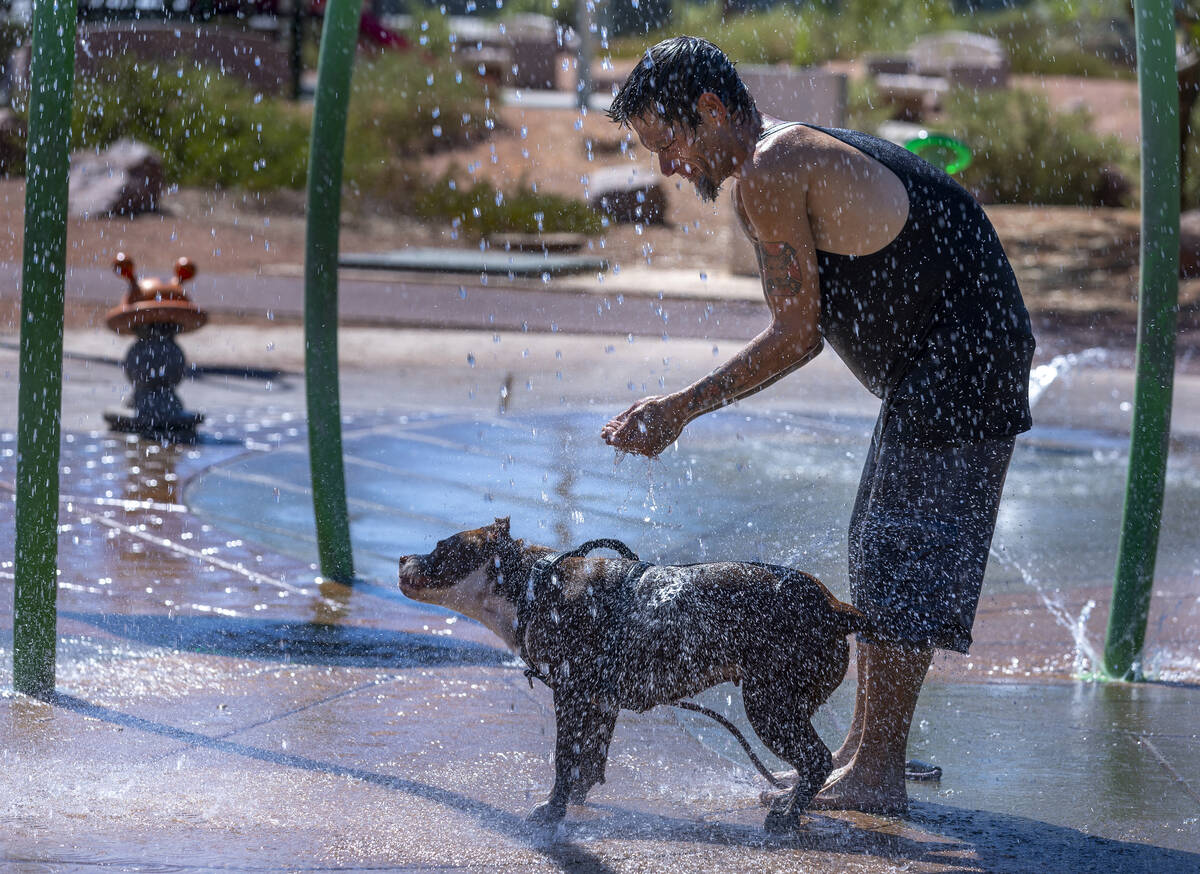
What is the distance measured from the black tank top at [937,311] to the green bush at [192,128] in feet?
53.4

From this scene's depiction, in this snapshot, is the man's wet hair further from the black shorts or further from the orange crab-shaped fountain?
the orange crab-shaped fountain

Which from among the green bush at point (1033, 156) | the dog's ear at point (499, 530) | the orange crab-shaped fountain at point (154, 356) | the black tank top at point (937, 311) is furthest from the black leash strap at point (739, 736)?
the green bush at point (1033, 156)

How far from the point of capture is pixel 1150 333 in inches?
166

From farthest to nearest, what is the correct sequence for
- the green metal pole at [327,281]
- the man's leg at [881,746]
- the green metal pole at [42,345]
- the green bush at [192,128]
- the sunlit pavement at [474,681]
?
the green bush at [192,128], the green metal pole at [327,281], the green metal pole at [42,345], the man's leg at [881,746], the sunlit pavement at [474,681]

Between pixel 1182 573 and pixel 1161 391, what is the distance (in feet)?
4.58

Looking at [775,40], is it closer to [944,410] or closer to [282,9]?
[282,9]

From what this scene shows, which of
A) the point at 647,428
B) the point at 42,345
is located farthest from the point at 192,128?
the point at 647,428

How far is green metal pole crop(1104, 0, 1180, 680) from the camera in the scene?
4141 millimetres

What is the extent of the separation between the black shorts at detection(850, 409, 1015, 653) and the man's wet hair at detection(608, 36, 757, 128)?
757mm

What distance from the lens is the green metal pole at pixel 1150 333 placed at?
Result: 4.14 metres

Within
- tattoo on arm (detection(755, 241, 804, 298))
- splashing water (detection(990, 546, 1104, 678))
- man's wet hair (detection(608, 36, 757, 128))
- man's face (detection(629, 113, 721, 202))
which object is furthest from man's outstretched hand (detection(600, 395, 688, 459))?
splashing water (detection(990, 546, 1104, 678))

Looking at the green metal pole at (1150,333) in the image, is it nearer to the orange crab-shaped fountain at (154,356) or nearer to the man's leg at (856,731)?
the man's leg at (856,731)

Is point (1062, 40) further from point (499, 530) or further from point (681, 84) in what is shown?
point (499, 530)

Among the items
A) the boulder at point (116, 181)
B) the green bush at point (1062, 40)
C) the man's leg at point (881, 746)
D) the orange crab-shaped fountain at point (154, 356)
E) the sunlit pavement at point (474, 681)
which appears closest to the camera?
the sunlit pavement at point (474, 681)
